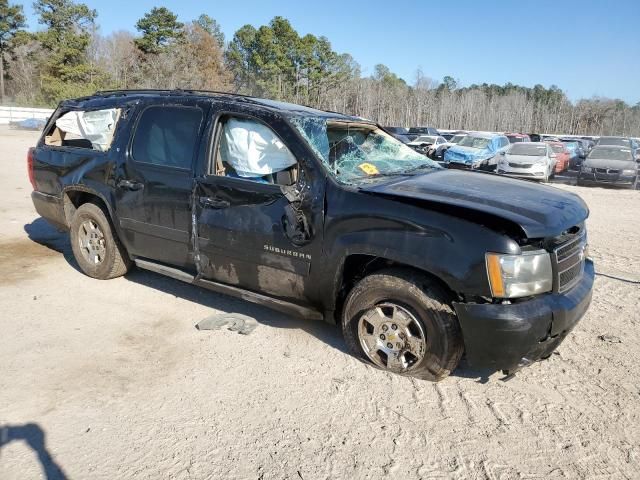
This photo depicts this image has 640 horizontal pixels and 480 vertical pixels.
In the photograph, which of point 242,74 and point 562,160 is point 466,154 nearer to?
point 562,160

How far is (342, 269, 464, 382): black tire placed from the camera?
3.19 meters

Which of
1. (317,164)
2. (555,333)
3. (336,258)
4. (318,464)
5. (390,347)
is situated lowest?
(318,464)

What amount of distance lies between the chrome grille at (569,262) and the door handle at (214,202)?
2465 mm

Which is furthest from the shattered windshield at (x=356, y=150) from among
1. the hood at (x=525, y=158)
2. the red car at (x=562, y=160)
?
the red car at (x=562, y=160)

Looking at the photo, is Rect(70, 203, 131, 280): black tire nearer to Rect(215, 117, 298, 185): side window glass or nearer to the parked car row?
Rect(215, 117, 298, 185): side window glass

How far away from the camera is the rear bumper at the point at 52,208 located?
18.2ft

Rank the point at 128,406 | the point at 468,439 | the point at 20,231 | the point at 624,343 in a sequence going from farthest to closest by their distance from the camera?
the point at 20,231 → the point at 624,343 → the point at 128,406 → the point at 468,439

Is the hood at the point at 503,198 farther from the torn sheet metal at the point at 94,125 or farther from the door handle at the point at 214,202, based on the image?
the torn sheet metal at the point at 94,125

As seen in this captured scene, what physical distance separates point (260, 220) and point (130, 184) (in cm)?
162

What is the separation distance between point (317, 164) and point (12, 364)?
2654mm

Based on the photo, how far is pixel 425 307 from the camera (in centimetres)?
320

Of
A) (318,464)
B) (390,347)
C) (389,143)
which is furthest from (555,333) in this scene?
(389,143)

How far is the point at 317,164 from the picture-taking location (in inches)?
144

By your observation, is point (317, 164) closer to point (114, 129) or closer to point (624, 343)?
point (114, 129)
